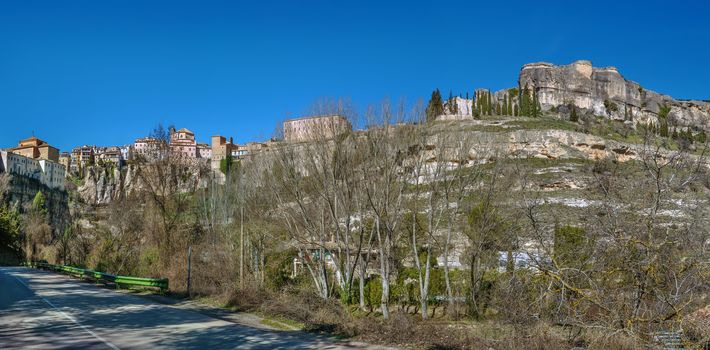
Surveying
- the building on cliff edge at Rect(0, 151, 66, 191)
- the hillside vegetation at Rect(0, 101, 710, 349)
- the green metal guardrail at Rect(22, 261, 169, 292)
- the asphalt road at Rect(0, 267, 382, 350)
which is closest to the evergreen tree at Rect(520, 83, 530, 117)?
the hillside vegetation at Rect(0, 101, 710, 349)

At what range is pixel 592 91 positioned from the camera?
136 meters

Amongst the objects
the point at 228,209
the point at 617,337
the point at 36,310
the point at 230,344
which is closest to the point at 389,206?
the point at 230,344

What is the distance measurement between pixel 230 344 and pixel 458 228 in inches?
565

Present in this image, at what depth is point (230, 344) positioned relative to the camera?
10711mm

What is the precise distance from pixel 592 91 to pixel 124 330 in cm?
14480

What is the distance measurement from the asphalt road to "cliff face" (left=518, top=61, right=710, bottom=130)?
12918 cm

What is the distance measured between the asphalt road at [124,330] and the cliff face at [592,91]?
129m

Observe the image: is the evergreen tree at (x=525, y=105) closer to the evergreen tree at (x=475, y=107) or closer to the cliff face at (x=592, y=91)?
the evergreen tree at (x=475, y=107)

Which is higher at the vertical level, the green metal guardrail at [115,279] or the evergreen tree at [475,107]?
the evergreen tree at [475,107]

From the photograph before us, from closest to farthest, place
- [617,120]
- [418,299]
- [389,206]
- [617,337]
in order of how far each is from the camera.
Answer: [617,337] < [389,206] < [418,299] < [617,120]

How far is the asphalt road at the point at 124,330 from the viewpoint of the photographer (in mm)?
10461

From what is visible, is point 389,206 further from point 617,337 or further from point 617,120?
point 617,120

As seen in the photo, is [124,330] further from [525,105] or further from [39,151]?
[39,151]

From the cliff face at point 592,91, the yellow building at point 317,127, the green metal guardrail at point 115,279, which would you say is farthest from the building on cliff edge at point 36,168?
the cliff face at point 592,91
